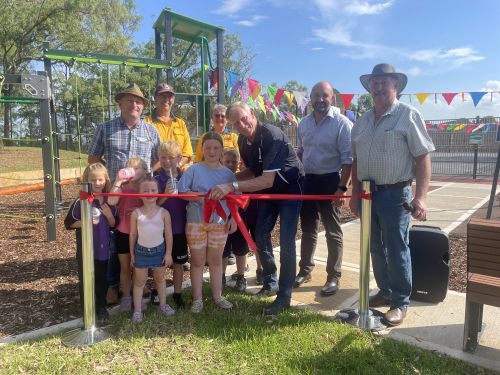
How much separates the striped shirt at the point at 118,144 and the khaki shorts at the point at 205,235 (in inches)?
35.8

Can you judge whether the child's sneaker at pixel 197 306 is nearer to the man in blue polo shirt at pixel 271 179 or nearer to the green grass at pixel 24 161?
the man in blue polo shirt at pixel 271 179

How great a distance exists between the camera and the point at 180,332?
3195 millimetres

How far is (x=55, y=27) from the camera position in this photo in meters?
22.6

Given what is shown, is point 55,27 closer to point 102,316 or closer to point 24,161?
point 24,161

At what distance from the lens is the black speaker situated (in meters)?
3.62

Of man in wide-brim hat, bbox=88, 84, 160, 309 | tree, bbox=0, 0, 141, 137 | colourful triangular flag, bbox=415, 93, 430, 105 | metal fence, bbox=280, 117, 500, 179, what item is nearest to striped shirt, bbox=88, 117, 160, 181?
man in wide-brim hat, bbox=88, 84, 160, 309

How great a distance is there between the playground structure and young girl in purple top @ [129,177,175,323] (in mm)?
3064

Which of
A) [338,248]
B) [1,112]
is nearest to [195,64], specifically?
[1,112]

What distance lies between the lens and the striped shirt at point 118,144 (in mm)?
3797

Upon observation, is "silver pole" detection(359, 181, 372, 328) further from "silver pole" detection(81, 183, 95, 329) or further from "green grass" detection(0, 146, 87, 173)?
"green grass" detection(0, 146, 87, 173)

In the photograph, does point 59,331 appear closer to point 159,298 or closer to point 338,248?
point 159,298

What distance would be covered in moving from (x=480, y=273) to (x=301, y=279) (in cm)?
181

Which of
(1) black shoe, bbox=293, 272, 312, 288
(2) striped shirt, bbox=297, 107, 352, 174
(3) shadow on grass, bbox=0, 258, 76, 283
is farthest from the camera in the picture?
(3) shadow on grass, bbox=0, 258, 76, 283

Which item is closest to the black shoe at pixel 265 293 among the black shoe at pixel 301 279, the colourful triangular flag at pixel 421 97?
the black shoe at pixel 301 279
